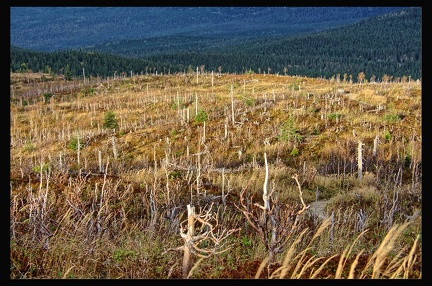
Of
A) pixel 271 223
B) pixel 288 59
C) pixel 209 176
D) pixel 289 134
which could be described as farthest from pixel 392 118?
pixel 288 59

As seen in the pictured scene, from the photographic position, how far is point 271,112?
31.4 metres

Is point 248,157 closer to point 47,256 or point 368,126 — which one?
point 368,126

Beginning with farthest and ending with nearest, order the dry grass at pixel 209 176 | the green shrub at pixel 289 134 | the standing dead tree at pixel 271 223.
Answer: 1. the green shrub at pixel 289 134
2. the dry grass at pixel 209 176
3. the standing dead tree at pixel 271 223

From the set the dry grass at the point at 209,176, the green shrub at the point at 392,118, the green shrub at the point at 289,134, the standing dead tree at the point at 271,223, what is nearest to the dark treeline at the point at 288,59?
the dry grass at the point at 209,176

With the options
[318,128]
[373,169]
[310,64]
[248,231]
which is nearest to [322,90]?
[318,128]

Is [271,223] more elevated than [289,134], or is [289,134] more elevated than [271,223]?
[271,223]


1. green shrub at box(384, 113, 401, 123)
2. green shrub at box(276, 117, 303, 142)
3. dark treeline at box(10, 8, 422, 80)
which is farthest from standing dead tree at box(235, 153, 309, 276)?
dark treeline at box(10, 8, 422, 80)

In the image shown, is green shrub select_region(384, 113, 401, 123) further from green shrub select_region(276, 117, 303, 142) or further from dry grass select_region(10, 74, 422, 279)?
green shrub select_region(276, 117, 303, 142)

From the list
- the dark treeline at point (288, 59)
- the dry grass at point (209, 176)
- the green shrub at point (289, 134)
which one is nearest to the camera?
the dry grass at point (209, 176)

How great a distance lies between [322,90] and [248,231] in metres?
32.4

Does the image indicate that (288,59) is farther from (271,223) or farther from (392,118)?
(271,223)

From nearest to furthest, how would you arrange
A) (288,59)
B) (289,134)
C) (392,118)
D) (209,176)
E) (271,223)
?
(271,223) < (209,176) < (289,134) < (392,118) < (288,59)

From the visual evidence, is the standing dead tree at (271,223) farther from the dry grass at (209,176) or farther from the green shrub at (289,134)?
the green shrub at (289,134)
